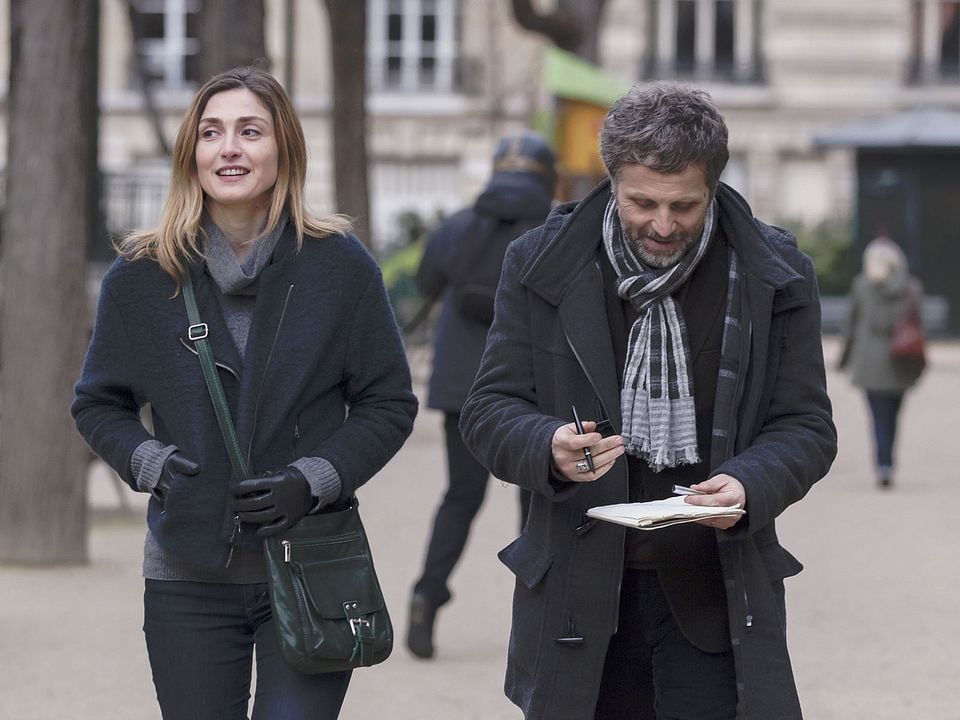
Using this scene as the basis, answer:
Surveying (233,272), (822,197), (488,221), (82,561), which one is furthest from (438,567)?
(822,197)

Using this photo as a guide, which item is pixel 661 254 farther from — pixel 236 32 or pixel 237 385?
pixel 236 32

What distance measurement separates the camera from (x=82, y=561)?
31.6 feet

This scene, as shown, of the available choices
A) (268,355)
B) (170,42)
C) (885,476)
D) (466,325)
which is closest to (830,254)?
(170,42)

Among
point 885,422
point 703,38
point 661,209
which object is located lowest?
point 885,422

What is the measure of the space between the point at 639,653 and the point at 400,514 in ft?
25.5

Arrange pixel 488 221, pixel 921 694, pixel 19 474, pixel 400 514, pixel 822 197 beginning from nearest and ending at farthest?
pixel 921 694 → pixel 488 221 → pixel 19 474 → pixel 400 514 → pixel 822 197

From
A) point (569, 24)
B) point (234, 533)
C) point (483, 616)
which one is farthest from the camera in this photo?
point (569, 24)

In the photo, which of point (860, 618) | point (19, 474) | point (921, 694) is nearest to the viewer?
point (921, 694)

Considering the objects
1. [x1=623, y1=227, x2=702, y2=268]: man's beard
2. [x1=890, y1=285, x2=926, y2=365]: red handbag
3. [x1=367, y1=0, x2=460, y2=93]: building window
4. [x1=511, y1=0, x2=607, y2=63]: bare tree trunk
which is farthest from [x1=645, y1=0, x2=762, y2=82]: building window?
[x1=623, y1=227, x2=702, y2=268]: man's beard

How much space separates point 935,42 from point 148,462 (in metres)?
34.7

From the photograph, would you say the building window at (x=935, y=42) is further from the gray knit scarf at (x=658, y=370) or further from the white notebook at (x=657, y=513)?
the white notebook at (x=657, y=513)

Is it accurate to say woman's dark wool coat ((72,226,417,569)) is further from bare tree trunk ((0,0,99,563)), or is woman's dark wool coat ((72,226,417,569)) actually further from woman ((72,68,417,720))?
bare tree trunk ((0,0,99,563))

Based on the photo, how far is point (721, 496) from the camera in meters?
3.52

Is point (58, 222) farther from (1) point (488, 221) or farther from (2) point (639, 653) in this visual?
(2) point (639, 653)
